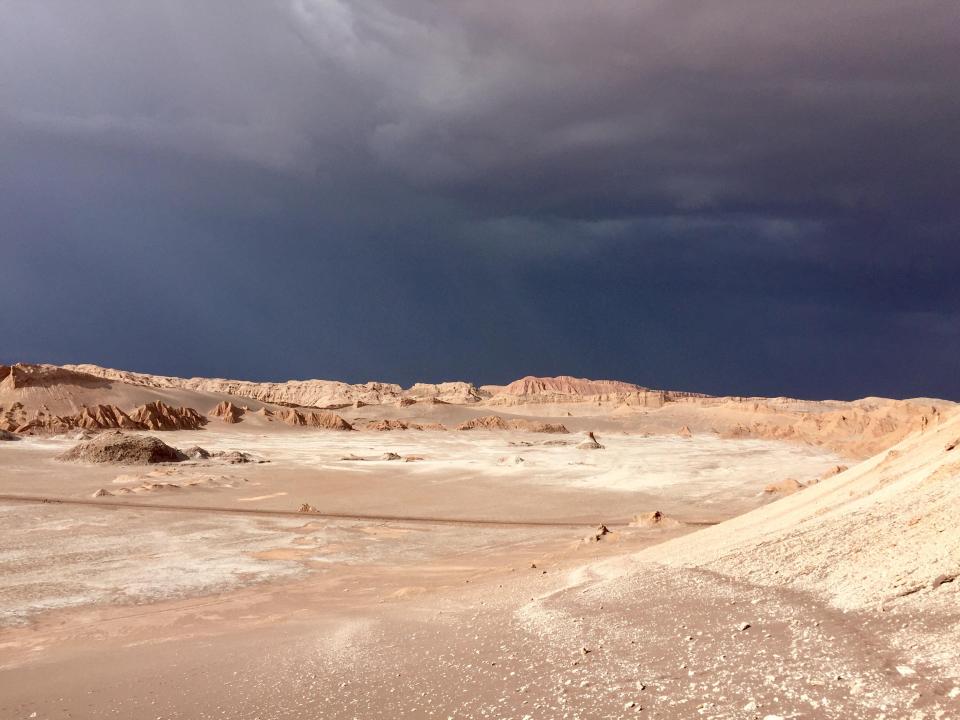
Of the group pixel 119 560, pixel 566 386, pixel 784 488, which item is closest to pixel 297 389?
pixel 566 386

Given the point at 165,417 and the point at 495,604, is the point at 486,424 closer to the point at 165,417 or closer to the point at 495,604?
the point at 165,417

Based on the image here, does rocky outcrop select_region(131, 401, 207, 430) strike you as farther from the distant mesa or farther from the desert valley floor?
the desert valley floor

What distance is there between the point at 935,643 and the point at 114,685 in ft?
17.7

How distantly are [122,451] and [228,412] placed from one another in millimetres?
33999

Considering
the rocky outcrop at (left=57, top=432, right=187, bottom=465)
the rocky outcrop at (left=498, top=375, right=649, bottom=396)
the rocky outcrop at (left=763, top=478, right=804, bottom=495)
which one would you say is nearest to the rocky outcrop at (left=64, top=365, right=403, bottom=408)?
the rocky outcrop at (left=498, top=375, right=649, bottom=396)

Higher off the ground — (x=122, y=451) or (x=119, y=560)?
(x=119, y=560)

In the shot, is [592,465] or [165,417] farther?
[165,417]

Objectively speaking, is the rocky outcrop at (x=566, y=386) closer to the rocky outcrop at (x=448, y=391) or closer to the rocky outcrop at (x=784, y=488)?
the rocky outcrop at (x=448, y=391)

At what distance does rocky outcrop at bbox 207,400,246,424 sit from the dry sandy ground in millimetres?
45254

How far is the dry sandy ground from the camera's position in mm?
3846

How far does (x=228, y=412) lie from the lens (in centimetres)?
6219

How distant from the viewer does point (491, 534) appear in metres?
14.8

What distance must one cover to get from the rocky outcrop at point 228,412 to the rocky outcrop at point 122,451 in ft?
103

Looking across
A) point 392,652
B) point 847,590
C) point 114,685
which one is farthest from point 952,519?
point 114,685
